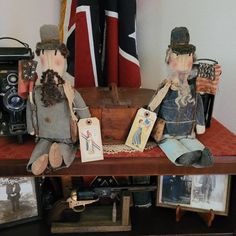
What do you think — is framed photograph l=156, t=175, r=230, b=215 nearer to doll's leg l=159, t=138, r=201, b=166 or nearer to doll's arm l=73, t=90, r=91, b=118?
doll's leg l=159, t=138, r=201, b=166

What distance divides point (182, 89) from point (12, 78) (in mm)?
407

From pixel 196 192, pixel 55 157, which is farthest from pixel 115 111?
pixel 196 192

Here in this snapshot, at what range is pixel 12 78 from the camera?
2.48 feet

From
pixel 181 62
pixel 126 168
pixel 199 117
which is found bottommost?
pixel 126 168

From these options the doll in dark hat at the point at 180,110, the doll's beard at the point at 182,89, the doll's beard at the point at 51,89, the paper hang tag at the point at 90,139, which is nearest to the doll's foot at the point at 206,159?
the doll in dark hat at the point at 180,110

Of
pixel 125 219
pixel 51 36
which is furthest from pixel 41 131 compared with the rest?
pixel 125 219

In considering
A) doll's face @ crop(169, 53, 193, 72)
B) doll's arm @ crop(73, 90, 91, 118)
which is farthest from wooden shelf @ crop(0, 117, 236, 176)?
doll's face @ crop(169, 53, 193, 72)

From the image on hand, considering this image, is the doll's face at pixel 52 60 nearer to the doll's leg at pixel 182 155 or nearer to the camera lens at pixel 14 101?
the camera lens at pixel 14 101

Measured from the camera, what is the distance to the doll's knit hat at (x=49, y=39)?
0.69 meters

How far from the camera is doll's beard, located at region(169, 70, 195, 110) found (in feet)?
2.47

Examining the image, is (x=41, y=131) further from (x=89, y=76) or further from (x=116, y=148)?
(x=89, y=76)

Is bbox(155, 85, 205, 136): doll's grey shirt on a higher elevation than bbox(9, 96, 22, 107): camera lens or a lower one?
lower

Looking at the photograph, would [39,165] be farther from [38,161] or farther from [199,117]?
[199,117]

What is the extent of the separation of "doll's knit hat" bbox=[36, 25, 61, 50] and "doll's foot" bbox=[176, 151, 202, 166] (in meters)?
0.37
